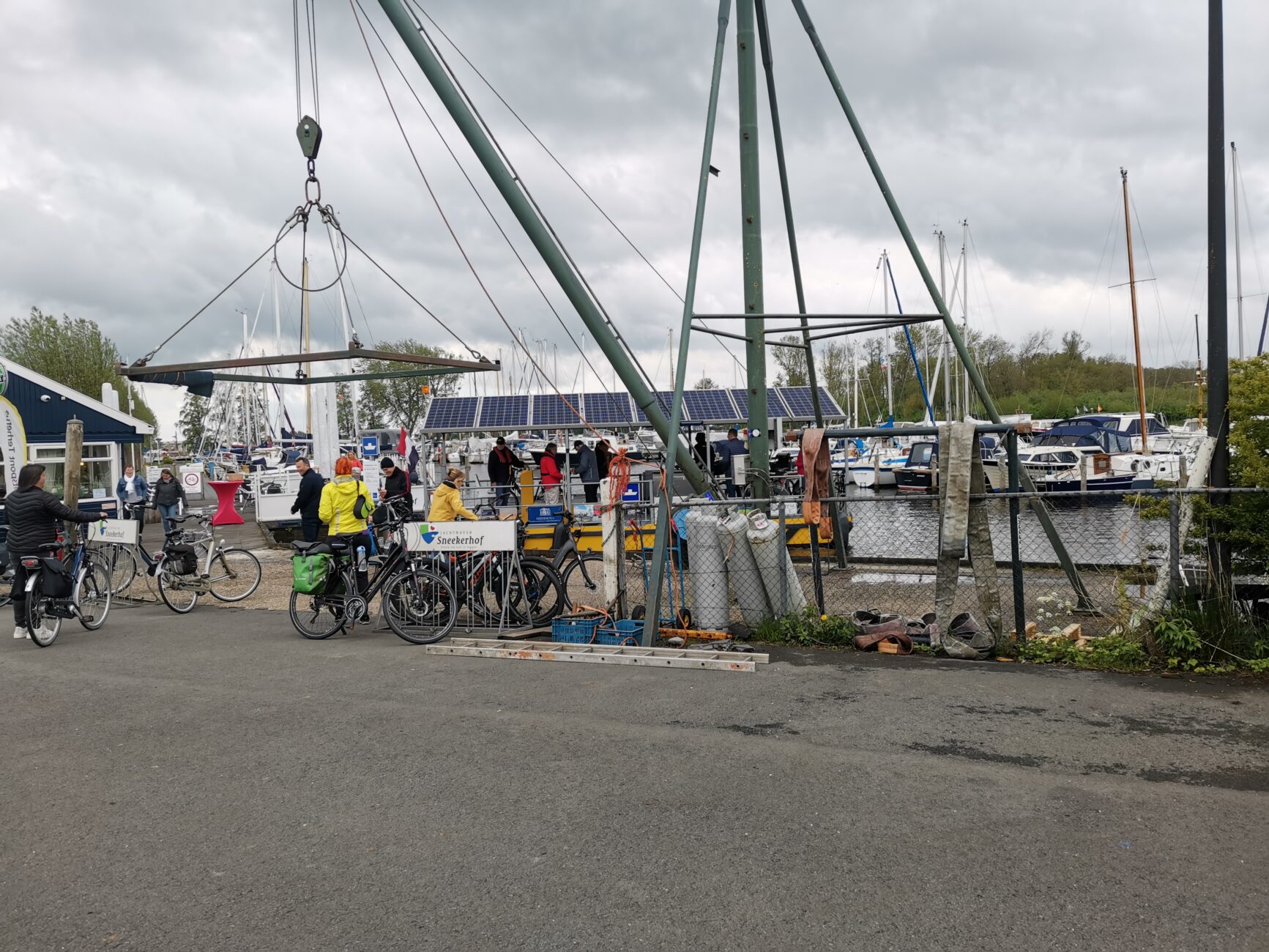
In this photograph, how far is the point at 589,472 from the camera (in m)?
18.6

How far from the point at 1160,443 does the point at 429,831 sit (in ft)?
129

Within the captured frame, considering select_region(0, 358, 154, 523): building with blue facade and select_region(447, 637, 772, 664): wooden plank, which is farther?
select_region(0, 358, 154, 523): building with blue facade

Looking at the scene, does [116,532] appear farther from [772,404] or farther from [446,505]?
[772,404]

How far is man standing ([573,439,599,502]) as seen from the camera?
18.2 meters

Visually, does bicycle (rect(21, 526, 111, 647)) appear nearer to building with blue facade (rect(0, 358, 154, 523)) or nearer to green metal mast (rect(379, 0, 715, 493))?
green metal mast (rect(379, 0, 715, 493))

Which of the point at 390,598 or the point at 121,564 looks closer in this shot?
the point at 390,598

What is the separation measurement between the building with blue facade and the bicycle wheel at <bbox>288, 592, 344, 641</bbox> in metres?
16.3

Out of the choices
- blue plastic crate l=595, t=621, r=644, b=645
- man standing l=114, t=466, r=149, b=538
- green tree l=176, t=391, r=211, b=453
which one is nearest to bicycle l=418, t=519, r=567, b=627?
blue plastic crate l=595, t=621, r=644, b=645

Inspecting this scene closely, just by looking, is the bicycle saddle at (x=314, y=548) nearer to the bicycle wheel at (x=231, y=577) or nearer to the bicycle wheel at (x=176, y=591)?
the bicycle wheel at (x=176, y=591)

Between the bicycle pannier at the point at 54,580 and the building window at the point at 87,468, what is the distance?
1458 cm

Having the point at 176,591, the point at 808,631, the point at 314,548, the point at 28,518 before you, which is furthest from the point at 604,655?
the point at 176,591

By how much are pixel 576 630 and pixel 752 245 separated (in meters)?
4.61

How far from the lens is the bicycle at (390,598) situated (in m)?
9.78

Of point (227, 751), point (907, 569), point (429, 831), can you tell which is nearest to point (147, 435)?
point (907, 569)
